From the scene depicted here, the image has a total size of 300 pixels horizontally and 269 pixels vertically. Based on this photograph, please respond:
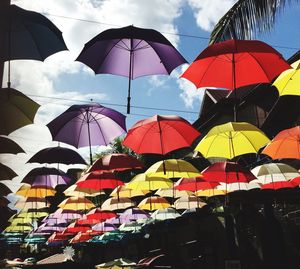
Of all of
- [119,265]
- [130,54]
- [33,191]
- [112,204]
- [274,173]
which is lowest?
[119,265]

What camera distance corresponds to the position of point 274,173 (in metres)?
12.6

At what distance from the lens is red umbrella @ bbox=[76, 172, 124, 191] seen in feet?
43.3

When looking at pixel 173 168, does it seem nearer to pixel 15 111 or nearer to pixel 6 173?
pixel 15 111

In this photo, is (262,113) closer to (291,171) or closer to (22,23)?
(291,171)

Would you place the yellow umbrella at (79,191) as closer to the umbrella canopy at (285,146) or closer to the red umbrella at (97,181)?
the red umbrella at (97,181)

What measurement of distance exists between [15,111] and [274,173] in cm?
795

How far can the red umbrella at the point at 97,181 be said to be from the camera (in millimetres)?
13205

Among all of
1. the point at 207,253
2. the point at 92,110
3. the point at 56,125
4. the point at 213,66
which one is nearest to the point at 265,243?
the point at 207,253

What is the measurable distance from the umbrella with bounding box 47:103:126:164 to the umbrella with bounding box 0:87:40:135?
2.12m

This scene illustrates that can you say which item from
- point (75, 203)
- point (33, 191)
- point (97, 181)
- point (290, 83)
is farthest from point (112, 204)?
point (290, 83)

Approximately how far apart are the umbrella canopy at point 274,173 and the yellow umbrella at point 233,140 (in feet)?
5.01

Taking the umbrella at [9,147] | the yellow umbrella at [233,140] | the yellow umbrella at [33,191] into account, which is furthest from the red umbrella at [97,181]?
the yellow umbrella at [33,191]

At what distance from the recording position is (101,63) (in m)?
9.27

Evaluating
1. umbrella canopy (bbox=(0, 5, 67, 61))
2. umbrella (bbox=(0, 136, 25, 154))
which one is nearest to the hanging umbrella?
umbrella (bbox=(0, 136, 25, 154))
